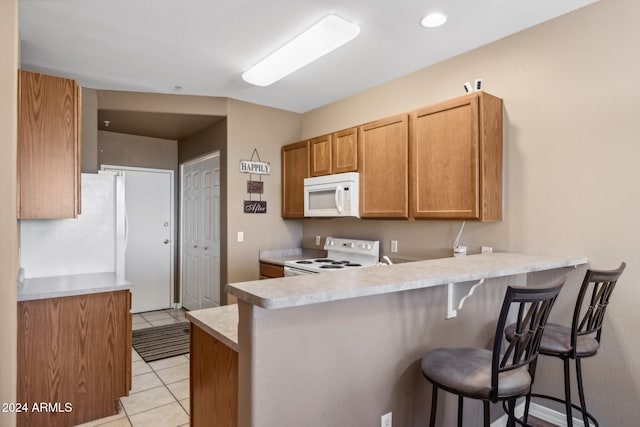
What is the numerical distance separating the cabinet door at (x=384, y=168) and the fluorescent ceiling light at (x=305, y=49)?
0.83 meters

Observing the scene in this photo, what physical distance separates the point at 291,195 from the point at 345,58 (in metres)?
1.73

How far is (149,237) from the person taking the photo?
5.16 m

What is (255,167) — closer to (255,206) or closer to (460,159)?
(255,206)

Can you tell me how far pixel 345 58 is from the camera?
2.96m

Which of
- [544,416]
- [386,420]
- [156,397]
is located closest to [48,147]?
[156,397]

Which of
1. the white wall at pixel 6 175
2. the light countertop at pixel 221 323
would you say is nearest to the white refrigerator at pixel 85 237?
the white wall at pixel 6 175

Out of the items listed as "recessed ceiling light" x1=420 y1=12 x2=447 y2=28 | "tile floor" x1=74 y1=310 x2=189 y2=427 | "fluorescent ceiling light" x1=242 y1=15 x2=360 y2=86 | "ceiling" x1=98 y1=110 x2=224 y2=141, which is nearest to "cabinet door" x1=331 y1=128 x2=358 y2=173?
"fluorescent ceiling light" x1=242 y1=15 x2=360 y2=86

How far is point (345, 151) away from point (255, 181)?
122 centimetres

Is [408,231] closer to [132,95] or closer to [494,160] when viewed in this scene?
[494,160]

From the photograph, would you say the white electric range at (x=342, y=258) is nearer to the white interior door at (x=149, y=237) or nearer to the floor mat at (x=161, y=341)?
the floor mat at (x=161, y=341)

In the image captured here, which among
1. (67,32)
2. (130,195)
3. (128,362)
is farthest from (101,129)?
(128,362)

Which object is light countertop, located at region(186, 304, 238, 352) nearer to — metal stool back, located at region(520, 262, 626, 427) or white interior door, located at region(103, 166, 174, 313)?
metal stool back, located at region(520, 262, 626, 427)

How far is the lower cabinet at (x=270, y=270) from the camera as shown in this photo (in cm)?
385

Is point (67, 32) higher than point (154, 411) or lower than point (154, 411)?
higher
